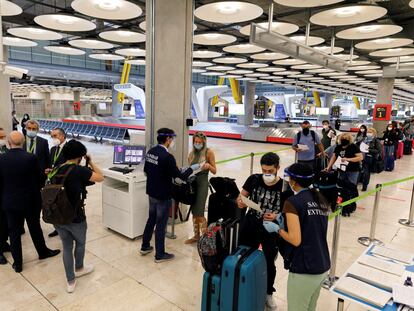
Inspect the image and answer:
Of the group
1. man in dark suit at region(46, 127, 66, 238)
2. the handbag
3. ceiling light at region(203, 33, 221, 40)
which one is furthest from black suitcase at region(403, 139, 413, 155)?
man in dark suit at region(46, 127, 66, 238)

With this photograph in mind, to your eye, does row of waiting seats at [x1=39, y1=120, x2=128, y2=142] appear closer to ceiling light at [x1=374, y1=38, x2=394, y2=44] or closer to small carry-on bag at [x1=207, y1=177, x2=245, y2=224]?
ceiling light at [x1=374, y1=38, x2=394, y2=44]

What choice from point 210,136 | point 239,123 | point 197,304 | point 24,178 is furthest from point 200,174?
point 239,123

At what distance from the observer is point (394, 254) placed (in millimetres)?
2350

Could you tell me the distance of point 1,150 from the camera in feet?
13.9

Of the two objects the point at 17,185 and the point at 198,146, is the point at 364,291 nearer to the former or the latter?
the point at 198,146

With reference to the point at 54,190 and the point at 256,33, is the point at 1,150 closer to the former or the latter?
the point at 54,190

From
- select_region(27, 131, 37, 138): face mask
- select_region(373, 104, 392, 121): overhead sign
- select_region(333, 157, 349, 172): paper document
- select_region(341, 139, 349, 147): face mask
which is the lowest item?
select_region(333, 157, 349, 172): paper document

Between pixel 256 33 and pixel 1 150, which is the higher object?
pixel 256 33

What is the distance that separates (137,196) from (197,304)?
5.93 ft

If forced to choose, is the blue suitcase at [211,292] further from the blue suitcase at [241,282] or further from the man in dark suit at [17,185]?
the man in dark suit at [17,185]

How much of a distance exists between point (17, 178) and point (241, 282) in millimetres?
2541

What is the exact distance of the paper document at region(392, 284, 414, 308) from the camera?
171 centimetres

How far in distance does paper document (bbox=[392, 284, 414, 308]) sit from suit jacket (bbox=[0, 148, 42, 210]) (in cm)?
340

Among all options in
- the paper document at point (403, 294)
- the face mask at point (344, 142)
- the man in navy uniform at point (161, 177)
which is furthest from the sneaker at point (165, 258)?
the face mask at point (344, 142)
